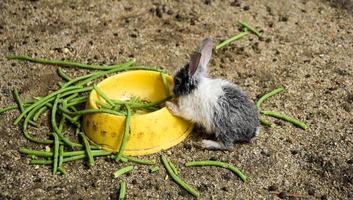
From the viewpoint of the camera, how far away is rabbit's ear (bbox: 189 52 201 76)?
4.72 meters

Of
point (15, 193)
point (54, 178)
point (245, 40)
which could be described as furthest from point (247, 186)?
point (245, 40)

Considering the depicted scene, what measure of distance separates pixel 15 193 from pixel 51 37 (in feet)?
8.31

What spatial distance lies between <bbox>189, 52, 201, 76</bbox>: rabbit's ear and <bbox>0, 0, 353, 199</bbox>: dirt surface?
701 mm

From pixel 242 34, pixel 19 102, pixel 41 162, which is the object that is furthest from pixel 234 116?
pixel 19 102

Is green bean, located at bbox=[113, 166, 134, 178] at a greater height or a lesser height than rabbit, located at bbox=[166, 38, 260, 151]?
lesser

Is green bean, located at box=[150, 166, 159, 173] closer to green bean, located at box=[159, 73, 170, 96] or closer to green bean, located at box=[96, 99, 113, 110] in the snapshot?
green bean, located at box=[96, 99, 113, 110]

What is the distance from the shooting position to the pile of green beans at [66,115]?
483 centimetres

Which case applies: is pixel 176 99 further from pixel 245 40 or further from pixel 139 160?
pixel 245 40

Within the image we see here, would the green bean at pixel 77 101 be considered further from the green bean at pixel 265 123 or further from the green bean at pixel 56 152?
the green bean at pixel 265 123

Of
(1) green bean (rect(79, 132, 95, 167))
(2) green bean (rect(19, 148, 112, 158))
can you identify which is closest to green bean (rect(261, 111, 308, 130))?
(2) green bean (rect(19, 148, 112, 158))

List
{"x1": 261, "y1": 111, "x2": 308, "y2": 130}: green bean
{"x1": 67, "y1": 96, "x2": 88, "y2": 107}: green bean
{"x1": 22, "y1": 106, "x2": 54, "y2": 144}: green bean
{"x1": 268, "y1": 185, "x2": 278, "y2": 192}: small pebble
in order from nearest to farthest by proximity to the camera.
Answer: {"x1": 268, "y1": 185, "x2": 278, "y2": 192}: small pebble, {"x1": 22, "y1": 106, "x2": 54, "y2": 144}: green bean, {"x1": 261, "y1": 111, "x2": 308, "y2": 130}: green bean, {"x1": 67, "y1": 96, "x2": 88, "y2": 107}: green bean

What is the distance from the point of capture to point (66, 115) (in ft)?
17.0

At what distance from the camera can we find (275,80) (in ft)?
19.4

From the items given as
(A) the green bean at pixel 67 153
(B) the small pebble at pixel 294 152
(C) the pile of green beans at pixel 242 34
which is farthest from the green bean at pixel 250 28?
(A) the green bean at pixel 67 153
